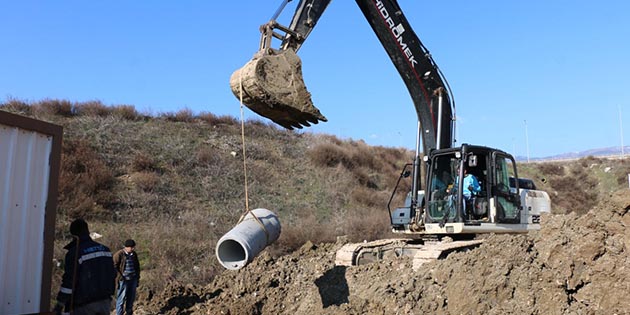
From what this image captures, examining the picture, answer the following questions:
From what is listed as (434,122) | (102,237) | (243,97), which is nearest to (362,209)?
(102,237)

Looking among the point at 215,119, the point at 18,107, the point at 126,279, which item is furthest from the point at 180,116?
the point at 126,279

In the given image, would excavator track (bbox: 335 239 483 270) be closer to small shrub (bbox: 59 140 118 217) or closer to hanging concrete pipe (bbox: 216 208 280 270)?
hanging concrete pipe (bbox: 216 208 280 270)

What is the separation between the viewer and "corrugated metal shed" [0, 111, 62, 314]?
5344 mm

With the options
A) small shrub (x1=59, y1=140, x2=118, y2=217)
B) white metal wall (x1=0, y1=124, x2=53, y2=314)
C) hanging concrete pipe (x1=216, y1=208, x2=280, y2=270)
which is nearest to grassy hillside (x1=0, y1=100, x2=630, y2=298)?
small shrub (x1=59, y1=140, x2=118, y2=217)

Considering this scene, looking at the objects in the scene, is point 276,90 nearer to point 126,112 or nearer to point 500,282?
point 500,282

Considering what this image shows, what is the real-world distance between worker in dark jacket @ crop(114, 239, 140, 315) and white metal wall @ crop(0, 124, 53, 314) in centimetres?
400

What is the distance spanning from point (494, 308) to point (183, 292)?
5.76m

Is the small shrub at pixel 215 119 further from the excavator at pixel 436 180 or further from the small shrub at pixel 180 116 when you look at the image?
the excavator at pixel 436 180

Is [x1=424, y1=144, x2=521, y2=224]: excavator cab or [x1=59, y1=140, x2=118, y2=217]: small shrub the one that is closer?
[x1=424, y1=144, x2=521, y2=224]: excavator cab

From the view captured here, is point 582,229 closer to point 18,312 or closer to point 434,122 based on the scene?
point 434,122

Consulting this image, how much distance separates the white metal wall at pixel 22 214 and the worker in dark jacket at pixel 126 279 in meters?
4.00

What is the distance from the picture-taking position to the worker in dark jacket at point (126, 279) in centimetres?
957

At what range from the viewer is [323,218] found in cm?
1958

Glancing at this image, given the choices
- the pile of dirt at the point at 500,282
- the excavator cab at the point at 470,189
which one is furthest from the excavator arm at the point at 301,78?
the pile of dirt at the point at 500,282
